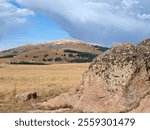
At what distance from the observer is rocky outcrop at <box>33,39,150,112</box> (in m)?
17.9

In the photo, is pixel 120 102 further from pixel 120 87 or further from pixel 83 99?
pixel 83 99

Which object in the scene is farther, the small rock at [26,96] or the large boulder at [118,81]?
the small rock at [26,96]

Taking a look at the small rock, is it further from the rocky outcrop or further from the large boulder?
the large boulder

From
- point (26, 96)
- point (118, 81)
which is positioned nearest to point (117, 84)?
point (118, 81)

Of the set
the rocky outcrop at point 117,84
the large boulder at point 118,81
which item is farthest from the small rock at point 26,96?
the large boulder at point 118,81

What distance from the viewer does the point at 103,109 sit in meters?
18.2

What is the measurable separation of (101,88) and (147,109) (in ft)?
8.11

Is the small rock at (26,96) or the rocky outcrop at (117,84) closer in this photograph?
the rocky outcrop at (117,84)

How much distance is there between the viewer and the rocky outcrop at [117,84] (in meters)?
17.9

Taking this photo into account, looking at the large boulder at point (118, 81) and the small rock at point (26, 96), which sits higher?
the large boulder at point (118, 81)

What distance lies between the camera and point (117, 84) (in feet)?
60.5

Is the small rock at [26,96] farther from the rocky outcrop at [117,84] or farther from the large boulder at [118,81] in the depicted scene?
the large boulder at [118,81]

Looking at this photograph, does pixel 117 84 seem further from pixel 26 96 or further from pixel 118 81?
pixel 26 96

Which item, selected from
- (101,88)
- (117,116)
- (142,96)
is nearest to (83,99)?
(101,88)
